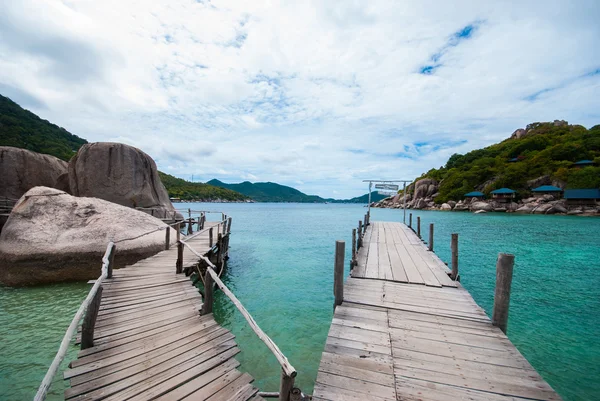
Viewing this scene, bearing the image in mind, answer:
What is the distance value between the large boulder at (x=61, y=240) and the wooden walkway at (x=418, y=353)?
30.2ft

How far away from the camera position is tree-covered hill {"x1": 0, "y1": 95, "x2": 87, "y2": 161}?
4975 cm

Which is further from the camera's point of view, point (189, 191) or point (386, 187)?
point (189, 191)

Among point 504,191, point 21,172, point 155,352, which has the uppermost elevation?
point 504,191

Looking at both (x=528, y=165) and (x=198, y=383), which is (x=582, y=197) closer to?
(x=528, y=165)

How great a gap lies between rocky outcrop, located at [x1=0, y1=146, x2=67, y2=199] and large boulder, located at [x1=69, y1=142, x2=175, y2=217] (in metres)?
2.88

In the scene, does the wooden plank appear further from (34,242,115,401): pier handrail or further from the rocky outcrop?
the rocky outcrop

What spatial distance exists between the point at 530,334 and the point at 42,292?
18033 millimetres

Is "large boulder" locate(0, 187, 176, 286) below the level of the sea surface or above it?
above

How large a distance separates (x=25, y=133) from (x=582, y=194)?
122533 millimetres

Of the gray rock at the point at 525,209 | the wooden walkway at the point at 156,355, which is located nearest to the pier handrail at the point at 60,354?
the wooden walkway at the point at 156,355

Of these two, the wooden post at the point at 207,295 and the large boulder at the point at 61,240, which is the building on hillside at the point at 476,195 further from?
the wooden post at the point at 207,295

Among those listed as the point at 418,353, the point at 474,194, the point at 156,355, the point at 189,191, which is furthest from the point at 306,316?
the point at 189,191

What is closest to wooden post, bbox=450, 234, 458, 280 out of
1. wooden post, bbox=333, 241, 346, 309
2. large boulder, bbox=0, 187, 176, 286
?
wooden post, bbox=333, 241, 346, 309

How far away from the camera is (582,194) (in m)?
55.1
